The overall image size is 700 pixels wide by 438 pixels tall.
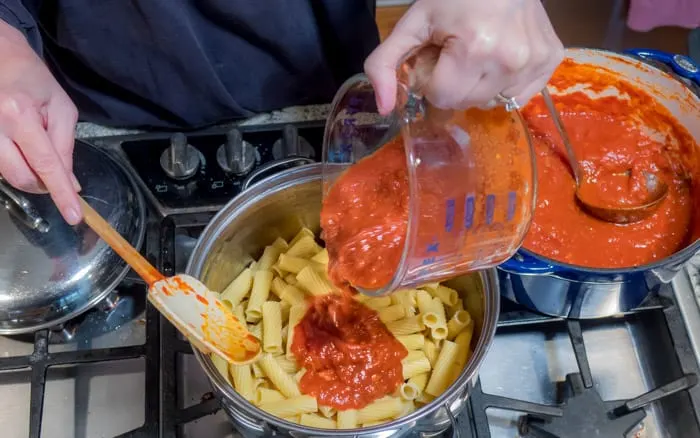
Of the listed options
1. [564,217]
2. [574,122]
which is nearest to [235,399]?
A: [564,217]

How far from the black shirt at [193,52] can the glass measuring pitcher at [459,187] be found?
386mm

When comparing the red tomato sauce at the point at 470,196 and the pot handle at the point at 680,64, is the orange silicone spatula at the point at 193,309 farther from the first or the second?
the pot handle at the point at 680,64

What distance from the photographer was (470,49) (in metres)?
0.77

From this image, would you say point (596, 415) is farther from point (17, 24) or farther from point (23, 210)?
point (17, 24)

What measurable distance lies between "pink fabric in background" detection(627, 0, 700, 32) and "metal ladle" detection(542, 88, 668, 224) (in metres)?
0.77

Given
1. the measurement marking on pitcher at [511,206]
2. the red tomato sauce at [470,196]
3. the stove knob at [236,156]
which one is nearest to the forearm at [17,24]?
the stove knob at [236,156]

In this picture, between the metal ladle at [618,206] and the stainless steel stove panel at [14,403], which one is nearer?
the stainless steel stove panel at [14,403]

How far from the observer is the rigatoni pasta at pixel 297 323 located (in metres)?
1.01

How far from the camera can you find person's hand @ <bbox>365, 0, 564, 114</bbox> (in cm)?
77

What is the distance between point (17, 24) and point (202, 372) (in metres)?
0.58

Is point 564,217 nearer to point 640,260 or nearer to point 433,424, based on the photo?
point 640,260

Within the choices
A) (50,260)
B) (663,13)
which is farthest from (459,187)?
(663,13)

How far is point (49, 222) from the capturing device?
106 centimetres

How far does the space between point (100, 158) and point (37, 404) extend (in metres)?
0.39
